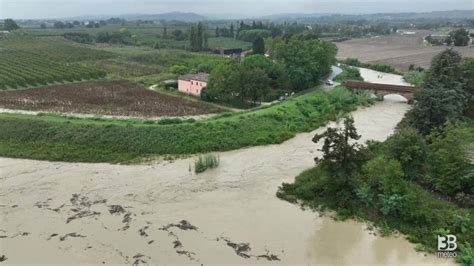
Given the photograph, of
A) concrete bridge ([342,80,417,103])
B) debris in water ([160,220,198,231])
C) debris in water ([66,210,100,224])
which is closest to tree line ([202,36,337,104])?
concrete bridge ([342,80,417,103])

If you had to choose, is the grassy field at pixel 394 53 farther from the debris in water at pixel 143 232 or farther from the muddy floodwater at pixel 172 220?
the debris in water at pixel 143 232

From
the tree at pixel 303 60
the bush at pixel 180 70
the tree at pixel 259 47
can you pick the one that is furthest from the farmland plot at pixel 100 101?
the tree at pixel 259 47

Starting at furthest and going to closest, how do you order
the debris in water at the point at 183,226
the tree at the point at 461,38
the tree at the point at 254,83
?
the tree at the point at 461,38 → the tree at the point at 254,83 → the debris in water at the point at 183,226

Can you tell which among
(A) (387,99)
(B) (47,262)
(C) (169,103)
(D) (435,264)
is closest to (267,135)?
(C) (169,103)

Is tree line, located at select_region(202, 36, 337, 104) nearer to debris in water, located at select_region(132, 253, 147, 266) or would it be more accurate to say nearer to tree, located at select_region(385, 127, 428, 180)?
tree, located at select_region(385, 127, 428, 180)

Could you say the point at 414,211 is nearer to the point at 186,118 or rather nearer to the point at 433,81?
the point at 433,81

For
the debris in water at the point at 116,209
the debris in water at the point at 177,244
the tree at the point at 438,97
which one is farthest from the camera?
the tree at the point at 438,97
